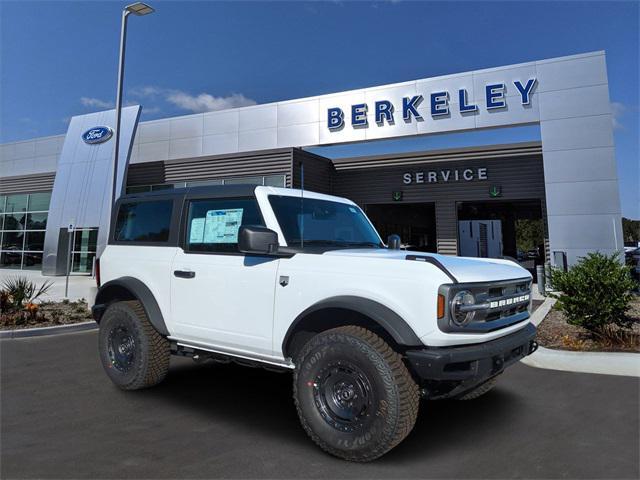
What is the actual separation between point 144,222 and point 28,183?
24779mm

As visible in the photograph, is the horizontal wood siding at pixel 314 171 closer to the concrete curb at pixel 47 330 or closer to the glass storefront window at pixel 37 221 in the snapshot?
the concrete curb at pixel 47 330

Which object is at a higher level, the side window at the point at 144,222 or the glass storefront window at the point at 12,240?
the glass storefront window at the point at 12,240

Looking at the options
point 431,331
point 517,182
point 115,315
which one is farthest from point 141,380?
point 517,182

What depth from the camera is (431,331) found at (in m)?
2.81

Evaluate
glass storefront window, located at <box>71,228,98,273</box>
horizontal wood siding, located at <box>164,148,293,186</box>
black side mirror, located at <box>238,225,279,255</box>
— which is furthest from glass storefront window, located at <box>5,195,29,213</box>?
black side mirror, located at <box>238,225,279,255</box>

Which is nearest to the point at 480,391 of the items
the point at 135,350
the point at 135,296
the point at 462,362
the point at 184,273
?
the point at 462,362

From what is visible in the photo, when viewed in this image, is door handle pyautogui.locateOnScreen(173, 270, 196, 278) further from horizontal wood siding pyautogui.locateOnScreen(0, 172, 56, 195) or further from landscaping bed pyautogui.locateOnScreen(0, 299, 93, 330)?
horizontal wood siding pyautogui.locateOnScreen(0, 172, 56, 195)

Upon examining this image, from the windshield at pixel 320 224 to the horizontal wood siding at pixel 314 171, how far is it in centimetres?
1196

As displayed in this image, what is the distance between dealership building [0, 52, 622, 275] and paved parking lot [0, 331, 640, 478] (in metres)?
10.2

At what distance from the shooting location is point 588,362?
5.32 meters

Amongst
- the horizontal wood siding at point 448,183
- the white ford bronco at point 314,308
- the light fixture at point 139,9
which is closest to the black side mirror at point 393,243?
the white ford bronco at point 314,308

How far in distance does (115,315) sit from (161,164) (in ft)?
55.7

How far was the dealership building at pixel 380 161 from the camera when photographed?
1405 cm

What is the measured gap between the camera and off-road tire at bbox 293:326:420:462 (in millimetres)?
2818
